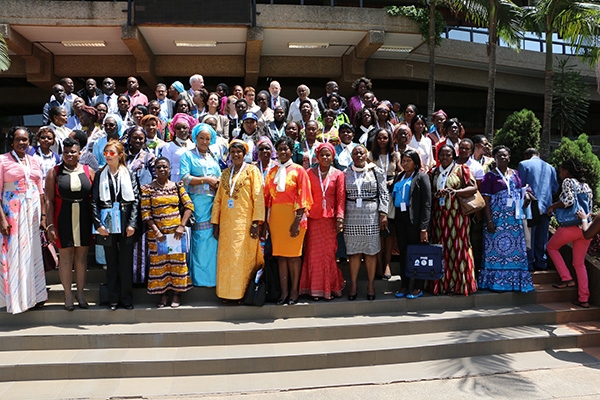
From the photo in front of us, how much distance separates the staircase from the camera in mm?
4500

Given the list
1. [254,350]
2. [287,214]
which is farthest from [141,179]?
[254,350]

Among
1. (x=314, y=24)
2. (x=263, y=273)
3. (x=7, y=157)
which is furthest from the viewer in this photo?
(x=314, y=24)

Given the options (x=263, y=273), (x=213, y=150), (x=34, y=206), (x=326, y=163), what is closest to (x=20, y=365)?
(x=34, y=206)

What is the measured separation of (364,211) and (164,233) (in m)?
2.32

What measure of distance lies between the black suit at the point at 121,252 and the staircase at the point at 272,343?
216 mm

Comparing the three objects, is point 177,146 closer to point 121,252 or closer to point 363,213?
point 121,252

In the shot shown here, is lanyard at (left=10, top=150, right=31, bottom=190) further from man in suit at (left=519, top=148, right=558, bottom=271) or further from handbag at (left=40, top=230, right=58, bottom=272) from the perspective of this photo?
man in suit at (left=519, top=148, right=558, bottom=271)

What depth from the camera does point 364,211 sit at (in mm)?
5633

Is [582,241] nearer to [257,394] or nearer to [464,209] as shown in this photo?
[464,209]

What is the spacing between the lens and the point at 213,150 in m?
6.20

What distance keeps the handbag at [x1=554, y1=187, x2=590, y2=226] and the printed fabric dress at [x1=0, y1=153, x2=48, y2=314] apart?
630 cm

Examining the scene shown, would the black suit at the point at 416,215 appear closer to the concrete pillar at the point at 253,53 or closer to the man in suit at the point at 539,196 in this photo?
the man in suit at the point at 539,196

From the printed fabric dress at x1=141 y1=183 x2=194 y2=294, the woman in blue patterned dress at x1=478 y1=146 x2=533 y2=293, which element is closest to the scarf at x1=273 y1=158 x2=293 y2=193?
the printed fabric dress at x1=141 y1=183 x2=194 y2=294

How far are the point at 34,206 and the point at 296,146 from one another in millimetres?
3227
